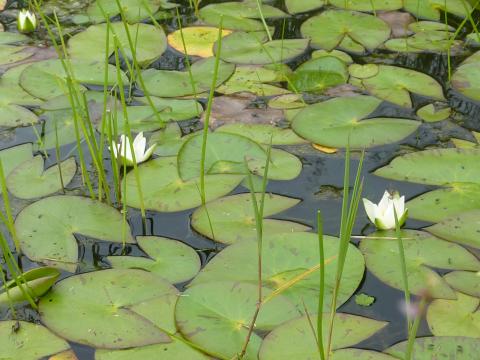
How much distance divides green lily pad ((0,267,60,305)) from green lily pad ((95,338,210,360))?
0.21 meters

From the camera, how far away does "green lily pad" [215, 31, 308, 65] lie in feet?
8.22

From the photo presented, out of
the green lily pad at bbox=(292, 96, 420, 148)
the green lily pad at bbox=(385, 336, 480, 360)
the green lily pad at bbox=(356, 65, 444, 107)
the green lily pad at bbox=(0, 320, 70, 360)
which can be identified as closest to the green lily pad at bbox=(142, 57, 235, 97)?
the green lily pad at bbox=(292, 96, 420, 148)

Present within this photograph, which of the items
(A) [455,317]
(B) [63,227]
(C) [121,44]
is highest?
(C) [121,44]

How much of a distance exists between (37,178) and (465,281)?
45.1 inches

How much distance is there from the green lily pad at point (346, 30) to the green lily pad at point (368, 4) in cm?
8

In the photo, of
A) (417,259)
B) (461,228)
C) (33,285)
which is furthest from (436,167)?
(33,285)

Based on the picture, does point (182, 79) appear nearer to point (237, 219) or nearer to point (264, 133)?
point (264, 133)

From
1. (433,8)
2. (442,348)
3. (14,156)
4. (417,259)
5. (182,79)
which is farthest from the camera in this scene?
(433,8)

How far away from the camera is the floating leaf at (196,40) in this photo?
2582 millimetres

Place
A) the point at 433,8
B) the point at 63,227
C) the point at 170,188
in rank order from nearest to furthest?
the point at 63,227 < the point at 170,188 < the point at 433,8

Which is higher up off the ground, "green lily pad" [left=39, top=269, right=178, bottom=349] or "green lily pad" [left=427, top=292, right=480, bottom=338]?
"green lily pad" [left=39, top=269, right=178, bottom=349]

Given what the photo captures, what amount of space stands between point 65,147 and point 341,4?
136 centimetres

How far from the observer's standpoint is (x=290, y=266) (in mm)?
1603

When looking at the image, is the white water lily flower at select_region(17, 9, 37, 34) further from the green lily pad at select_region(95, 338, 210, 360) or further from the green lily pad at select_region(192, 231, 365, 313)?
the green lily pad at select_region(95, 338, 210, 360)
